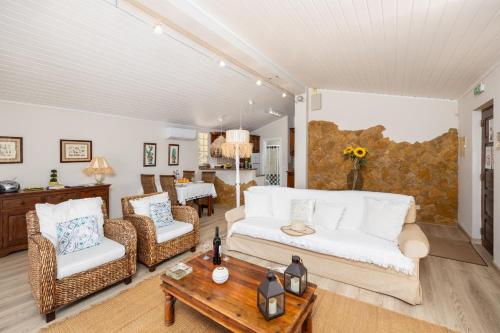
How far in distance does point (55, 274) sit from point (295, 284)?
6.52ft

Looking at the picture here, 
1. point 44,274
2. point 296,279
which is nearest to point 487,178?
point 296,279

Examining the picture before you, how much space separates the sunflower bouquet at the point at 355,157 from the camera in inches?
163

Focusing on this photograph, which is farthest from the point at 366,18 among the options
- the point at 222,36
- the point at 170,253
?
the point at 170,253

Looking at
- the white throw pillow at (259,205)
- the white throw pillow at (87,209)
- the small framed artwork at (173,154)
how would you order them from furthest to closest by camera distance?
the small framed artwork at (173,154) < the white throw pillow at (259,205) < the white throw pillow at (87,209)

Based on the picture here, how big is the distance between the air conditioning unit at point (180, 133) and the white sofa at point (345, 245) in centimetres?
324

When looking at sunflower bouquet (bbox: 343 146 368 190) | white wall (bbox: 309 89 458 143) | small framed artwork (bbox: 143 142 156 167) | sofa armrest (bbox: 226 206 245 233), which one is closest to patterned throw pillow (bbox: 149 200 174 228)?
sofa armrest (bbox: 226 206 245 233)

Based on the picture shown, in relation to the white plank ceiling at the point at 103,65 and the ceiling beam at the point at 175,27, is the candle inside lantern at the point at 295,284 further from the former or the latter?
the white plank ceiling at the point at 103,65

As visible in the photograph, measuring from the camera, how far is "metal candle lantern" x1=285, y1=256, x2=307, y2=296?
162 cm

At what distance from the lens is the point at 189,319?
196 cm

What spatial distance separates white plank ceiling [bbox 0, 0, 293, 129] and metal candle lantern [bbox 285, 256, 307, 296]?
2.90 metres

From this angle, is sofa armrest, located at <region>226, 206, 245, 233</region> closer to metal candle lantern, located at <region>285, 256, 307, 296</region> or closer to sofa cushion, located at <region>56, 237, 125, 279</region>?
sofa cushion, located at <region>56, 237, 125, 279</region>

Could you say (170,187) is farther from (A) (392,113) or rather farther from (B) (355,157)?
(A) (392,113)

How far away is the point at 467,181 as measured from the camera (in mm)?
3822

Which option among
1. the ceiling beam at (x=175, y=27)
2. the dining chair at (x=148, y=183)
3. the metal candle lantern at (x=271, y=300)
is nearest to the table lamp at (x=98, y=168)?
the dining chair at (x=148, y=183)
